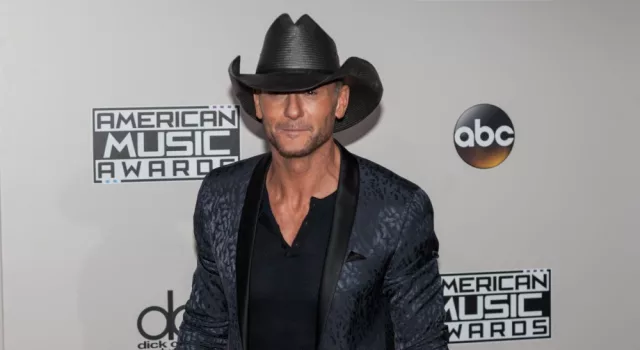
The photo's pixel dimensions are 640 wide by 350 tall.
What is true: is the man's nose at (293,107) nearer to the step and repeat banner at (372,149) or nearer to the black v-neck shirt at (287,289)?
the black v-neck shirt at (287,289)

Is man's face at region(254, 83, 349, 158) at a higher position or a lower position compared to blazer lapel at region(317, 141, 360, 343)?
higher

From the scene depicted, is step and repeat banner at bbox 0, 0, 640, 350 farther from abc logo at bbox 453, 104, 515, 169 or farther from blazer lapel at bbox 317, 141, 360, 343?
blazer lapel at bbox 317, 141, 360, 343

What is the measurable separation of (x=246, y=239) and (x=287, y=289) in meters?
0.16

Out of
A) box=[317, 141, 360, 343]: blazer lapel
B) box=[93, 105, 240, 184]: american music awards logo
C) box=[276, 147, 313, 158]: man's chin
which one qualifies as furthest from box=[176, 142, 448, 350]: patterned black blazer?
box=[93, 105, 240, 184]: american music awards logo

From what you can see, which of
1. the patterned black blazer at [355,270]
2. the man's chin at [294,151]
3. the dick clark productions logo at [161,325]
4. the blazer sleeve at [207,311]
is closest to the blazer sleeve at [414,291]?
the patterned black blazer at [355,270]

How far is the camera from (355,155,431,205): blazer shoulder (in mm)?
2158

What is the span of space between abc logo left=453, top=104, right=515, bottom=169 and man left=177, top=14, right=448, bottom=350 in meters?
1.05

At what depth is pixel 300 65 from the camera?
2117 mm

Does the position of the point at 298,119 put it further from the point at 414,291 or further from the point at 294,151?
the point at 414,291

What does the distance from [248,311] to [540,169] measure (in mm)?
1591
